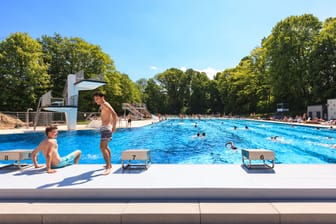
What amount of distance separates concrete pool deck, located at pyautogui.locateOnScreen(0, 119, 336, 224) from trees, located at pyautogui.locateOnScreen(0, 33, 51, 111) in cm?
2615

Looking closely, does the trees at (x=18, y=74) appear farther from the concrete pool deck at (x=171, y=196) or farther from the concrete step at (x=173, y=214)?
the concrete step at (x=173, y=214)

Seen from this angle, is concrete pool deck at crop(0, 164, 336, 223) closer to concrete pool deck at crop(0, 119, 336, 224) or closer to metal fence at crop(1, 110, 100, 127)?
concrete pool deck at crop(0, 119, 336, 224)

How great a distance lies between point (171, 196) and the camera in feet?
10.3

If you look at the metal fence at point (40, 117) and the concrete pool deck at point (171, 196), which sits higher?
the metal fence at point (40, 117)

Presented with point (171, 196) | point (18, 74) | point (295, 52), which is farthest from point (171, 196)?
point (295, 52)

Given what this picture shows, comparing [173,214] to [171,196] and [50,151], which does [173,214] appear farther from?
[50,151]

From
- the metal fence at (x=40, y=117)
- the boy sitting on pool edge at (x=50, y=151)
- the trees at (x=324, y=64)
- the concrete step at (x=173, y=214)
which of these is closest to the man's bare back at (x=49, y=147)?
the boy sitting on pool edge at (x=50, y=151)

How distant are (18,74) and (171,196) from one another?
29.9 metres

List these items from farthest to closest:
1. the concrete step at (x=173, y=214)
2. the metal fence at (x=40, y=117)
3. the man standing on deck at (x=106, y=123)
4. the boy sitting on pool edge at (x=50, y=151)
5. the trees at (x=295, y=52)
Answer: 1. the trees at (x=295, y=52)
2. the metal fence at (x=40, y=117)
3. the boy sitting on pool edge at (x=50, y=151)
4. the man standing on deck at (x=106, y=123)
5. the concrete step at (x=173, y=214)

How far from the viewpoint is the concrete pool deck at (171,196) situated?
8.54ft

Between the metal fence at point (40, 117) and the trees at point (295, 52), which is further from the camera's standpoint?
the trees at point (295, 52)

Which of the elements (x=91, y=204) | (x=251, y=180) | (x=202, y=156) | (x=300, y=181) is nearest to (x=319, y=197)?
(x=300, y=181)

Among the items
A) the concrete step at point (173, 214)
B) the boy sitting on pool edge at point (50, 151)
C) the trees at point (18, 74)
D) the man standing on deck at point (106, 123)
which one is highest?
the trees at point (18, 74)

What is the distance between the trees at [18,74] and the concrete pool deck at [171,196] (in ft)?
85.8
